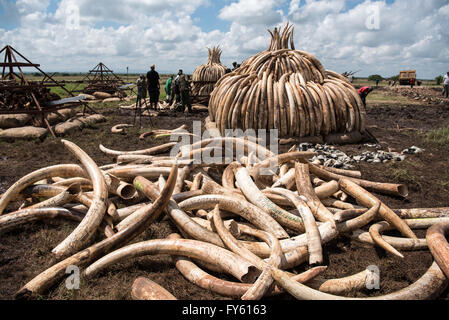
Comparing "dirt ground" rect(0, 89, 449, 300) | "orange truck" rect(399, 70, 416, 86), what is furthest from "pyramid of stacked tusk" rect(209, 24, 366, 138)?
"orange truck" rect(399, 70, 416, 86)

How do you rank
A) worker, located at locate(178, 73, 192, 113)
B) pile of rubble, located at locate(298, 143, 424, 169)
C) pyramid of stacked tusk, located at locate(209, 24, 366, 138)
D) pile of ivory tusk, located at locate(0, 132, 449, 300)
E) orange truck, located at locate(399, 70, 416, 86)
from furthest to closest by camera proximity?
orange truck, located at locate(399, 70, 416, 86) → worker, located at locate(178, 73, 192, 113) → pyramid of stacked tusk, located at locate(209, 24, 366, 138) → pile of rubble, located at locate(298, 143, 424, 169) → pile of ivory tusk, located at locate(0, 132, 449, 300)

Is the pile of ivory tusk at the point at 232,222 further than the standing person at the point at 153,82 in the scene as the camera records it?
No

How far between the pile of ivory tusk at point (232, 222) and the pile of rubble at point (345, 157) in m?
1.28

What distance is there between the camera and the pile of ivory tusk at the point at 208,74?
690 inches

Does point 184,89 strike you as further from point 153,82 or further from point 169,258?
point 169,258

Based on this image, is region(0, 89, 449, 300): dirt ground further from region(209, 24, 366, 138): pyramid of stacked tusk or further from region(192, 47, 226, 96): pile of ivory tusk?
region(192, 47, 226, 96): pile of ivory tusk

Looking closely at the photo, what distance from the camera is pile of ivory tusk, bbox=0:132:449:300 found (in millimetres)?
2625

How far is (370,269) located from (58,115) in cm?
1166

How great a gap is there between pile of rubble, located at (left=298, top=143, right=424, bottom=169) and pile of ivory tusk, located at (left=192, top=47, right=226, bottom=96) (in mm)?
10850
